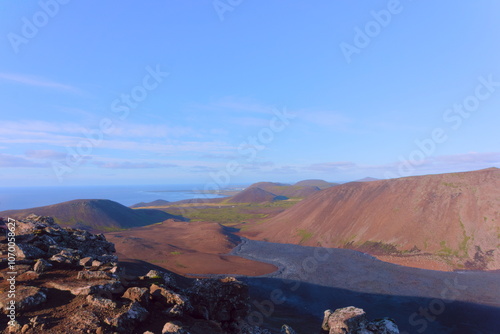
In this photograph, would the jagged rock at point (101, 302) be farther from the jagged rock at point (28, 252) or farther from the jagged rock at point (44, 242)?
the jagged rock at point (44, 242)

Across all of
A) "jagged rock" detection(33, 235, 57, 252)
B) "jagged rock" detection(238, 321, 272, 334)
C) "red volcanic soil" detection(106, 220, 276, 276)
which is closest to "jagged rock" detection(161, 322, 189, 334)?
"jagged rock" detection(238, 321, 272, 334)

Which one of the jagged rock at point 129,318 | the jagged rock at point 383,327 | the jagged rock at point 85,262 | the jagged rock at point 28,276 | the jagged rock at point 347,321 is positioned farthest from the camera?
the jagged rock at point 85,262

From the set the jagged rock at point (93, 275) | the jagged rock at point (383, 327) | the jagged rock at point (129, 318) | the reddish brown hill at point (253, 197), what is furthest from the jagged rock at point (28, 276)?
the reddish brown hill at point (253, 197)

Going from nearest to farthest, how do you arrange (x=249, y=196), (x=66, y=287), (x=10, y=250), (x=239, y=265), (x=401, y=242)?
(x=66, y=287) < (x=10, y=250) < (x=239, y=265) < (x=401, y=242) < (x=249, y=196)

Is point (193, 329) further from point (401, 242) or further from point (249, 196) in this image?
point (249, 196)

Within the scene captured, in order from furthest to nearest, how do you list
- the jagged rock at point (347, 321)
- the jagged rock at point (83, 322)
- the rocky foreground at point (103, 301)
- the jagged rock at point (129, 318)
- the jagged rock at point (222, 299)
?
the jagged rock at point (347, 321) < the jagged rock at point (222, 299) < the rocky foreground at point (103, 301) < the jagged rock at point (129, 318) < the jagged rock at point (83, 322)

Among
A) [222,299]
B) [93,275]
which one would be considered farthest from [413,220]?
[93,275]

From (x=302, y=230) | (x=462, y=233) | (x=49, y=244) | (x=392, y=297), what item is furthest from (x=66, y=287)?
(x=302, y=230)
